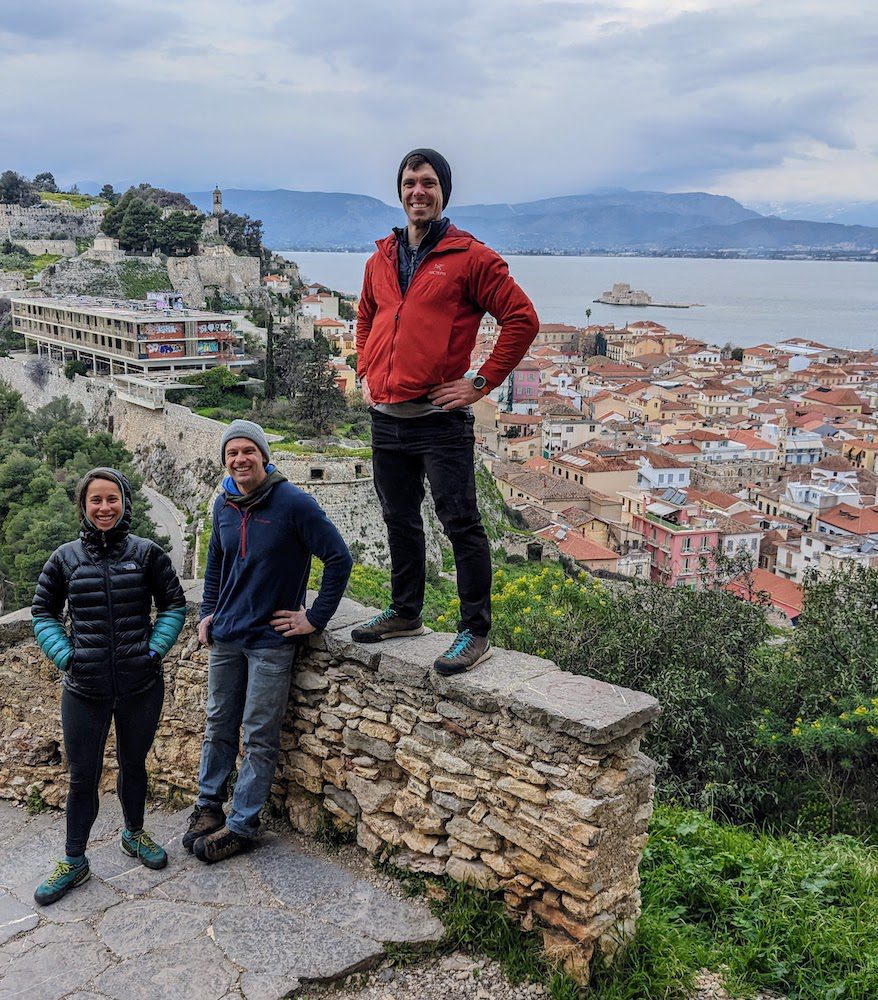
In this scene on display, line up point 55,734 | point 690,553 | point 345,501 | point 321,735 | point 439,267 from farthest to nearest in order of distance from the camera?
point 690,553
point 345,501
point 55,734
point 321,735
point 439,267

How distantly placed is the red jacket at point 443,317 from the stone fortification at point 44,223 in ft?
231

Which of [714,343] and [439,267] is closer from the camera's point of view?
[439,267]

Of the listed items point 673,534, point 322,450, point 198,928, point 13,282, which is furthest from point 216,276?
point 198,928

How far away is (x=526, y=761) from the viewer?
9.78 feet

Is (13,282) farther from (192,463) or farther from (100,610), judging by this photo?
(100,610)

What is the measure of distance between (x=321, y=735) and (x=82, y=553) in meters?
1.18

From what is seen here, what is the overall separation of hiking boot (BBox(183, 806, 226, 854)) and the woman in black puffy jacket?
13 centimetres

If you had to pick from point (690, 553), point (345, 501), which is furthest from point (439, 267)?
point (690, 553)

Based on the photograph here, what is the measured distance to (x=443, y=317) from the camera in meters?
3.22

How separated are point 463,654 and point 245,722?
3.11 ft

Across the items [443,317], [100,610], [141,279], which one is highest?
[141,279]

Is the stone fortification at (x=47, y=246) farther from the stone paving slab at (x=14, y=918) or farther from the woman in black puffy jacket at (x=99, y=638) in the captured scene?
the stone paving slab at (x=14, y=918)

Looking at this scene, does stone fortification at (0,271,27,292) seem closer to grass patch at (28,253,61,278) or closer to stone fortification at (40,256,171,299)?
grass patch at (28,253,61,278)

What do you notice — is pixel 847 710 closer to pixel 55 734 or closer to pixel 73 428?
pixel 55 734
